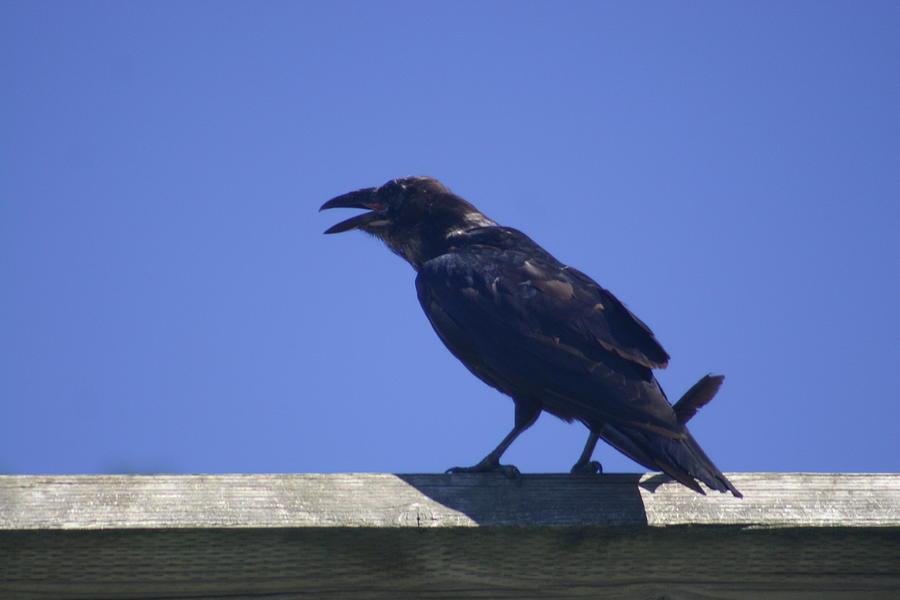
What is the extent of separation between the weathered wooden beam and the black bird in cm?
37

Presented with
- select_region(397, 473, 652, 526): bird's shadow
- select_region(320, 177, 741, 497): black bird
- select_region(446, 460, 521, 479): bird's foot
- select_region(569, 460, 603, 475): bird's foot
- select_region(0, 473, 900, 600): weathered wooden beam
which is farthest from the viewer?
select_region(569, 460, 603, 475): bird's foot

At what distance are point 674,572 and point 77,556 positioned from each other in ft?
3.93

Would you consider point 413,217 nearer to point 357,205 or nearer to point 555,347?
point 357,205

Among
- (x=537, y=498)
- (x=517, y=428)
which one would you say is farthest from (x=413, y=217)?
(x=537, y=498)

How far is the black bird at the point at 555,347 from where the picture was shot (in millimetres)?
3236

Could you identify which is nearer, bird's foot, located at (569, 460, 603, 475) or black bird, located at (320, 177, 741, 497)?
black bird, located at (320, 177, 741, 497)

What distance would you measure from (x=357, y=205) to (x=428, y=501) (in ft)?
12.5

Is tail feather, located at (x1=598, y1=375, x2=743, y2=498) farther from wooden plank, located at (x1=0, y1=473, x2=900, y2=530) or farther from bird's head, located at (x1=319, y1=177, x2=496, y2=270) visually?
bird's head, located at (x1=319, y1=177, x2=496, y2=270)

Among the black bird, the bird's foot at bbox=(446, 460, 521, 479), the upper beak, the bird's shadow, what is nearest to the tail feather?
the black bird

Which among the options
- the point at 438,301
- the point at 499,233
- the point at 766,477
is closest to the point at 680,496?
the point at 766,477

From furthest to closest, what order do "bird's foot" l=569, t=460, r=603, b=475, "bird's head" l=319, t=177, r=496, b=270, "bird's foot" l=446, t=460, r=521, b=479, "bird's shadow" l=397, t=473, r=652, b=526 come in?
"bird's head" l=319, t=177, r=496, b=270 < "bird's foot" l=569, t=460, r=603, b=475 < "bird's foot" l=446, t=460, r=521, b=479 < "bird's shadow" l=397, t=473, r=652, b=526

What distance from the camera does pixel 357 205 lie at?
19.2ft

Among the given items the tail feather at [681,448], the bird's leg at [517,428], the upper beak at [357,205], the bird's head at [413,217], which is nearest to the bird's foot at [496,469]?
the bird's leg at [517,428]

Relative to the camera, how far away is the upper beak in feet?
18.7
